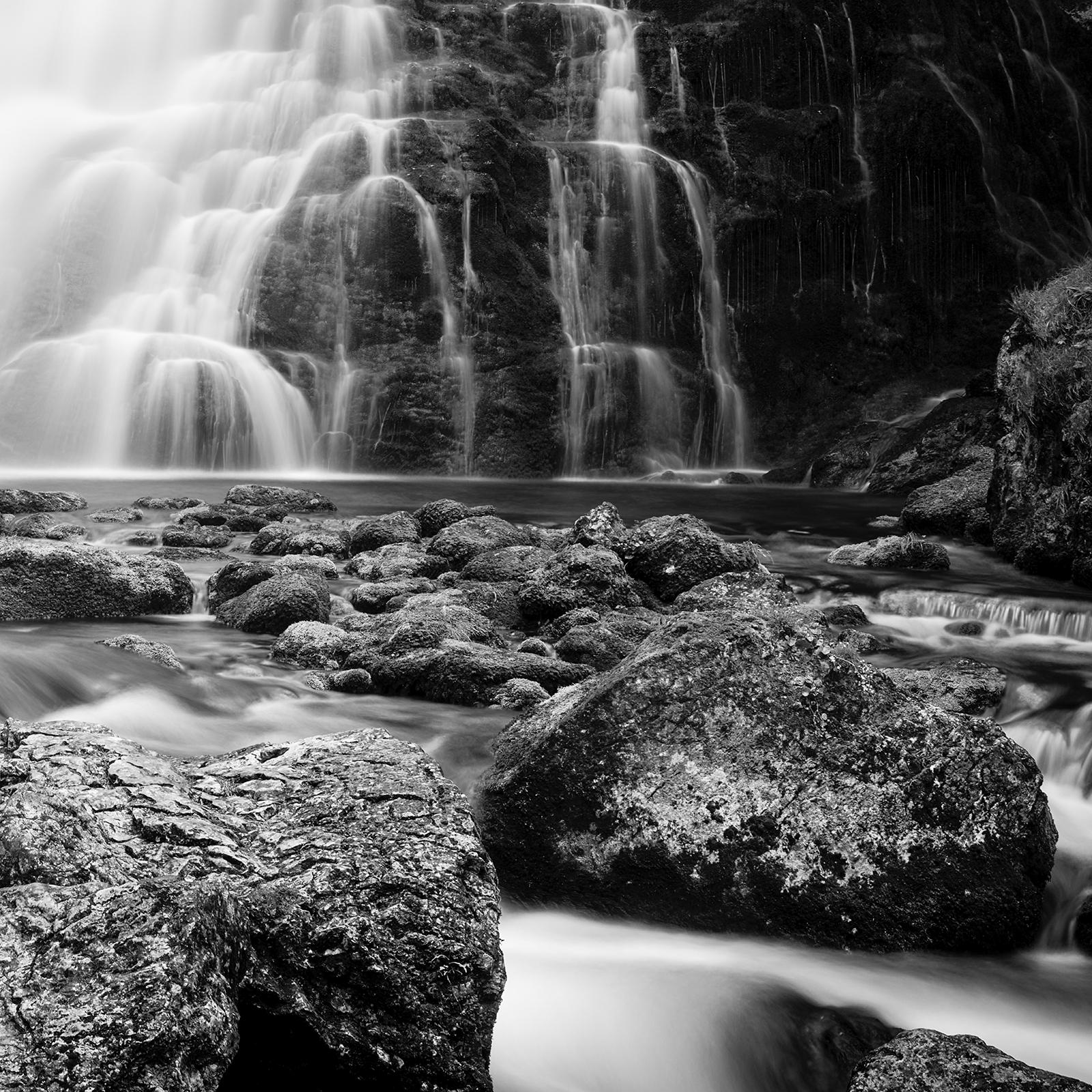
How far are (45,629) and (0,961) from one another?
20.2 feet

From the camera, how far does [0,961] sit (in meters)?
2.27

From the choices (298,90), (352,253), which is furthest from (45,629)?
(298,90)

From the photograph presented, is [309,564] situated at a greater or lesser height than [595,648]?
greater

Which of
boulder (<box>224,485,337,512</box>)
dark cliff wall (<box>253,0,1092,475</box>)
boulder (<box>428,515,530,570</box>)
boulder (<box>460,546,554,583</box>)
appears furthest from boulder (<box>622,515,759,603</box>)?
dark cliff wall (<box>253,0,1092,475</box>)

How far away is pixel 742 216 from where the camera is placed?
3005 cm

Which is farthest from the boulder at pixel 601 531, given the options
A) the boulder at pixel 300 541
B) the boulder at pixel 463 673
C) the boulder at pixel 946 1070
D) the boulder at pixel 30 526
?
the boulder at pixel 946 1070

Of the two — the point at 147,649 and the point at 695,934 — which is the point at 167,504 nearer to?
the point at 147,649

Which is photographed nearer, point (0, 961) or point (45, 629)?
point (0, 961)

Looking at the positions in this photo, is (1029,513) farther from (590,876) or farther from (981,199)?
(981,199)

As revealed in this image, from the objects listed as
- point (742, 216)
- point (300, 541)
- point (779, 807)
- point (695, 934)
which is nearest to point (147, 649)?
point (695, 934)

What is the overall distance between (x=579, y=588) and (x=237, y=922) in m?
6.05

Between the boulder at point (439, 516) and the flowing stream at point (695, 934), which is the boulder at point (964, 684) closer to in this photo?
the flowing stream at point (695, 934)

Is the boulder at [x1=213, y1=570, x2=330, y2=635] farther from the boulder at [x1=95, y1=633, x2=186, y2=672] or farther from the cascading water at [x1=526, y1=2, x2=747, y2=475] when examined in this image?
the cascading water at [x1=526, y1=2, x2=747, y2=475]

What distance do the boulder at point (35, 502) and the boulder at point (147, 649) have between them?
28.8 feet
